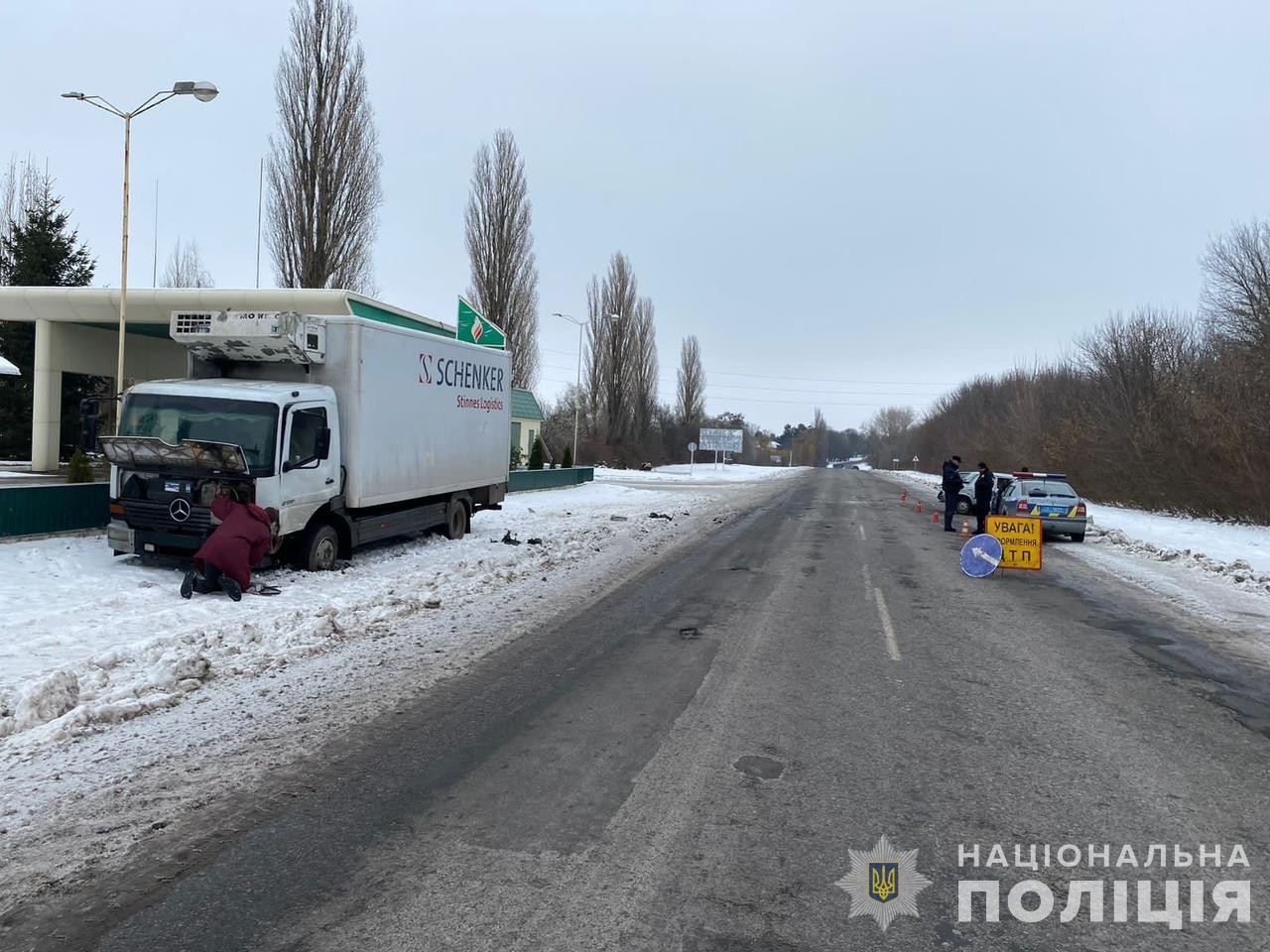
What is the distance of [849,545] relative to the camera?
1756 cm

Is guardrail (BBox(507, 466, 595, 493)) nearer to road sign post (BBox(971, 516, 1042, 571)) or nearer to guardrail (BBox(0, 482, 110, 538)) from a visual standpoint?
guardrail (BBox(0, 482, 110, 538))

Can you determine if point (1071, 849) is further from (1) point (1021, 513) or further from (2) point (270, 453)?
(1) point (1021, 513)

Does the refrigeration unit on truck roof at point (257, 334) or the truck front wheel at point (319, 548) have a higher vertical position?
the refrigeration unit on truck roof at point (257, 334)

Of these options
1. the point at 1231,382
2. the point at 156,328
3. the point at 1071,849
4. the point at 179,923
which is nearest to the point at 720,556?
the point at 1071,849

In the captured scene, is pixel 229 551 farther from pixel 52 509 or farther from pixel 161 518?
pixel 52 509

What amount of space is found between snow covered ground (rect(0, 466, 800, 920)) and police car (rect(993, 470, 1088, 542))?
11.9m

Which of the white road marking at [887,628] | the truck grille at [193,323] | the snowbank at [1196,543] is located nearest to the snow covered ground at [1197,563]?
the snowbank at [1196,543]

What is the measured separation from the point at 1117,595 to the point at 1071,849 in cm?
954

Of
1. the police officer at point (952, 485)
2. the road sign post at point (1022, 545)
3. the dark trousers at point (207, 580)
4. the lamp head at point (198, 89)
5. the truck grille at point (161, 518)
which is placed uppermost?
the lamp head at point (198, 89)

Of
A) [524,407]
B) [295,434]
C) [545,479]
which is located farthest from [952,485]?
[524,407]

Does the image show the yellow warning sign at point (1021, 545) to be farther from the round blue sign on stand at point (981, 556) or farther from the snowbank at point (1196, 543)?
the snowbank at point (1196, 543)

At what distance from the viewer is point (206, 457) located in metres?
10.1

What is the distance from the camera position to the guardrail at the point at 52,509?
11398mm

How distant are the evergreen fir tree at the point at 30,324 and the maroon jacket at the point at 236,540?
31.5 metres
